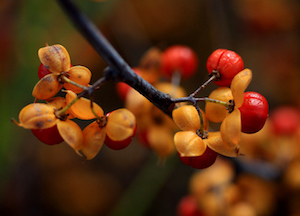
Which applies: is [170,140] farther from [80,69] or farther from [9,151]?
[9,151]

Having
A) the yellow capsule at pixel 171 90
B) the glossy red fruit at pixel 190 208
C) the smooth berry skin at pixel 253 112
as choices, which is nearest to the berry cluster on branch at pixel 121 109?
the smooth berry skin at pixel 253 112

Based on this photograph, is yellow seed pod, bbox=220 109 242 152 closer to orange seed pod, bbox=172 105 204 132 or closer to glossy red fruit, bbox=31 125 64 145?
orange seed pod, bbox=172 105 204 132

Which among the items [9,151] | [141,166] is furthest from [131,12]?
[9,151]

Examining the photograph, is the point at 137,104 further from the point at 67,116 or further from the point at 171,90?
the point at 67,116

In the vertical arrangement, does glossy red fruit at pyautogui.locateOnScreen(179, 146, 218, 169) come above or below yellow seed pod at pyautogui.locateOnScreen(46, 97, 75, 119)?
below

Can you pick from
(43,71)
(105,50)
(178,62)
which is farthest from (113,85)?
(105,50)

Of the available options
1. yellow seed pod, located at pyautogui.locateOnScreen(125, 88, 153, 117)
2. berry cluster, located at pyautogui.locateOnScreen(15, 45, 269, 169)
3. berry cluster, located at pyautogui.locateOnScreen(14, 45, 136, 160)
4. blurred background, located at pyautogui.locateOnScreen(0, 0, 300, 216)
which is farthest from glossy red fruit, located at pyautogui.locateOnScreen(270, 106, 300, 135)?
berry cluster, located at pyautogui.locateOnScreen(14, 45, 136, 160)
